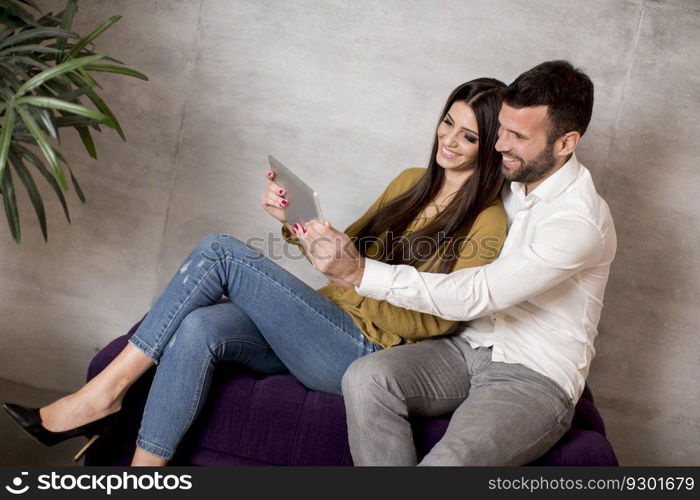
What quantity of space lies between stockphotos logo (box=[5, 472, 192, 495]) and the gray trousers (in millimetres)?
490

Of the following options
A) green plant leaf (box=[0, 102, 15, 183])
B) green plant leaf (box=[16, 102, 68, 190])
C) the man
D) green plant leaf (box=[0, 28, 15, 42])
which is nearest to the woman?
the man

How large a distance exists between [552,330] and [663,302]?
1271 millimetres

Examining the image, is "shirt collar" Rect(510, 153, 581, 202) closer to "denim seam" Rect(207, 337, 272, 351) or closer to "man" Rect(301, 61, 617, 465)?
"man" Rect(301, 61, 617, 465)

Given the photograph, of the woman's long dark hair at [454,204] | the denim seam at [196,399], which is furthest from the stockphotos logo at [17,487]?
the woman's long dark hair at [454,204]

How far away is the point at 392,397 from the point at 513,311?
490mm

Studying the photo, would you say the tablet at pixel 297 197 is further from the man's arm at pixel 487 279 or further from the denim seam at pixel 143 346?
the denim seam at pixel 143 346

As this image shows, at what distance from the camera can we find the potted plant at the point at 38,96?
204cm

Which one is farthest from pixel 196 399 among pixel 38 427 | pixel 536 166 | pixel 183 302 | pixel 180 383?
pixel 536 166

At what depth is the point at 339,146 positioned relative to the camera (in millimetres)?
3209

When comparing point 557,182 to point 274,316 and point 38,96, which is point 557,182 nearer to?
point 274,316

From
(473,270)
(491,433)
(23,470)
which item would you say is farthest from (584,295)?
(23,470)

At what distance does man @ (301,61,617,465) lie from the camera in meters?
2.00

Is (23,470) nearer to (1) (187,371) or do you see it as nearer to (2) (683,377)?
Result: (1) (187,371)

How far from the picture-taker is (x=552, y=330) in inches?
86.1
